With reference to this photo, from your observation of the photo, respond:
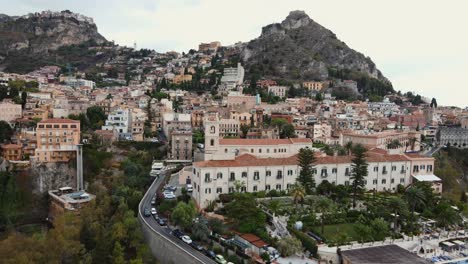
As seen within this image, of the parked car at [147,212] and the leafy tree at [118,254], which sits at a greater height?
the parked car at [147,212]

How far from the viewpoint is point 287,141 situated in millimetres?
58969

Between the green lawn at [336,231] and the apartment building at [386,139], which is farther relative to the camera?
the apartment building at [386,139]

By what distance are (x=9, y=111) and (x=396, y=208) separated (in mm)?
62338

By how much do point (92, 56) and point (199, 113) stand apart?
11999 cm

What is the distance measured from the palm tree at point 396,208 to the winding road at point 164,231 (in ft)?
60.3

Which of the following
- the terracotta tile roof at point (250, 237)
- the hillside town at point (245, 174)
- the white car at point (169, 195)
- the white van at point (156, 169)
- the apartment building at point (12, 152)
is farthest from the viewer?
A: the apartment building at point (12, 152)

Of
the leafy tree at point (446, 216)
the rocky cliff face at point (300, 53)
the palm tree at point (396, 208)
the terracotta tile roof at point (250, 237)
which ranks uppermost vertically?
the rocky cliff face at point (300, 53)

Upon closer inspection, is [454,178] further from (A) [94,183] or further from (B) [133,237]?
(A) [94,183]

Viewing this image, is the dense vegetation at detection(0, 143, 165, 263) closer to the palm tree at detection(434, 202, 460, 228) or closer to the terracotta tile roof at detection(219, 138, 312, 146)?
the terracotta tile roof at detection(219, 138, 312, 146)

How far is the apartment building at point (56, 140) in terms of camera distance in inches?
2349

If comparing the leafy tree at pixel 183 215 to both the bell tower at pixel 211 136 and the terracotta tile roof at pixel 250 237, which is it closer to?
the terracotta tile roof at pixel 250 237

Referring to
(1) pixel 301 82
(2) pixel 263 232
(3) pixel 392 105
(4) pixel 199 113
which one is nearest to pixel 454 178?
(2) pixel 263 232

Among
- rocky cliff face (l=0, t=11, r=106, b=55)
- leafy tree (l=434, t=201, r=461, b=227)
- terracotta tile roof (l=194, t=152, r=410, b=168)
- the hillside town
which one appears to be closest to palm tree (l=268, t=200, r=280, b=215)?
the hillside town

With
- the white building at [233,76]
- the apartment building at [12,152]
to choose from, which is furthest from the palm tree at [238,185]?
the white building at [233,76]
